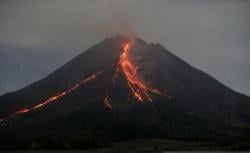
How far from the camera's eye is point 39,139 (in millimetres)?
187625

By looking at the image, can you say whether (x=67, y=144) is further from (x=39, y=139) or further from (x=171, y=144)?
(x=171, y=144)

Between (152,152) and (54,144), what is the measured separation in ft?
131

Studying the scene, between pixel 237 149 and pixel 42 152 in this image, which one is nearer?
pixel 42 152

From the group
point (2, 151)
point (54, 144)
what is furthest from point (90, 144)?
point (2, 151)

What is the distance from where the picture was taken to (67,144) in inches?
7397

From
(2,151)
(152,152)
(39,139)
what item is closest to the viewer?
(152,152)

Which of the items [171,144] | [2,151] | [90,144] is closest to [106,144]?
[90,144]

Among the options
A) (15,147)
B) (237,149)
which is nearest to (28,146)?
(15,147)

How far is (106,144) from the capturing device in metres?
198

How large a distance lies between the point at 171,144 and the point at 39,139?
156 ft

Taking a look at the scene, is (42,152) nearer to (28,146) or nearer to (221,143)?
(28,146)

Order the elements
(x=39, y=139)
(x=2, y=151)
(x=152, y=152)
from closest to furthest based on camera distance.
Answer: (x=152, y=152), (x=2, y=151), (x=39, y=139)

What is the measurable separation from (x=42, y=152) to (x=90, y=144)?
133 ft

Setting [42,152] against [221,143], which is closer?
[42,152]
